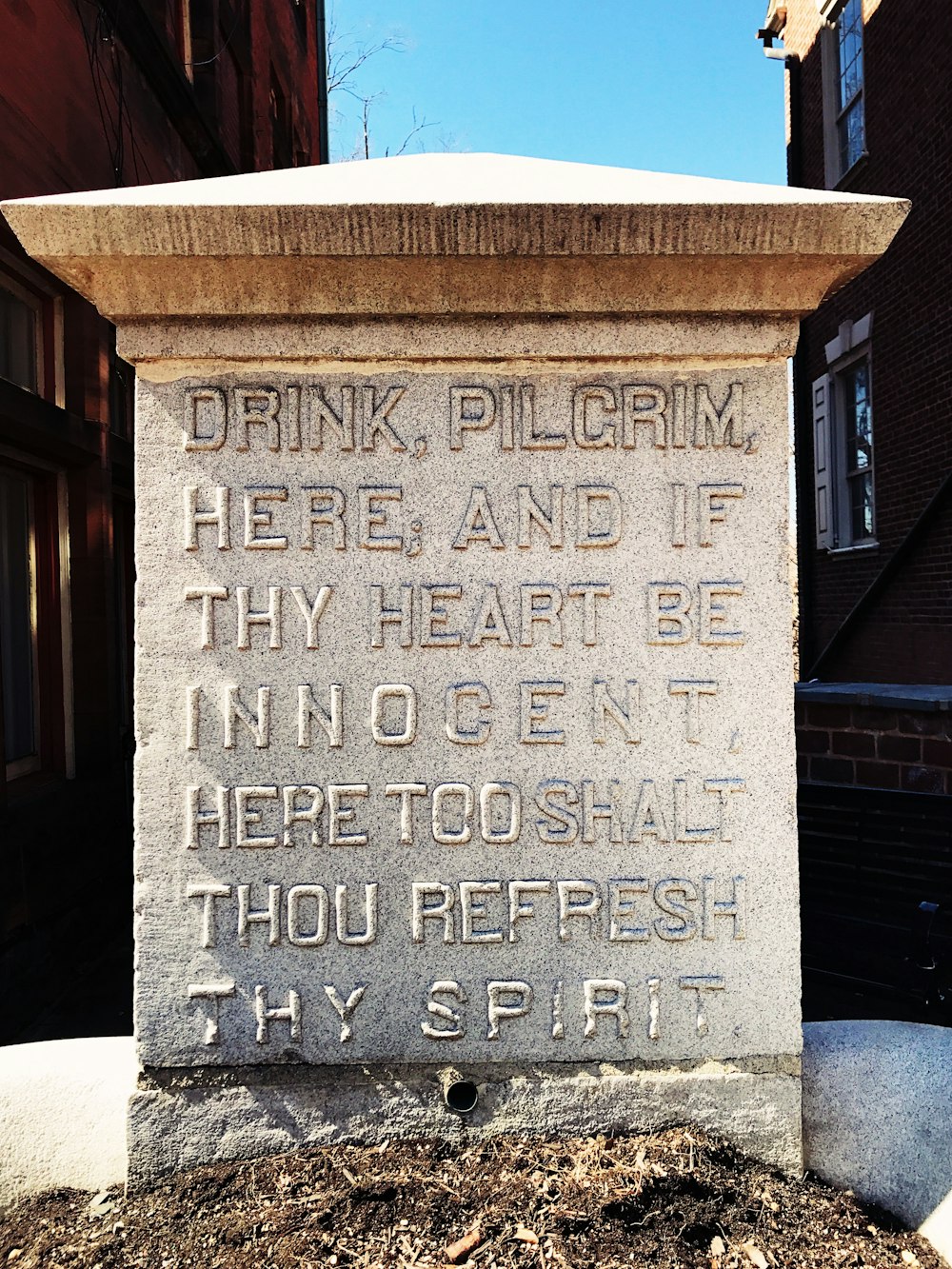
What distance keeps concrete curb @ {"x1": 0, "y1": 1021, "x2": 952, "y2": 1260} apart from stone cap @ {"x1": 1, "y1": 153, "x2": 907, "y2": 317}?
1.82 meters

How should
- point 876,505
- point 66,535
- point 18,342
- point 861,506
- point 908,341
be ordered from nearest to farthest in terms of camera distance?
point 18,342
point 66,535
point 908,341
point 876,505
point 861,506

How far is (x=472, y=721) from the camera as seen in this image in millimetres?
2104

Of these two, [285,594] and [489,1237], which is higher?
[285,594]

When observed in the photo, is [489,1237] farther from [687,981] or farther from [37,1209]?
[37,1209]

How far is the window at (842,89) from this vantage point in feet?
34.9

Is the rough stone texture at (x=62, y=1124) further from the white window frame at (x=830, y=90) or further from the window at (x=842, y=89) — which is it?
the white window frame at (x=830, y=90)

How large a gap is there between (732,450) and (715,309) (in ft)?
1.10

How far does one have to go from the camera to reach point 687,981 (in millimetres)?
2105

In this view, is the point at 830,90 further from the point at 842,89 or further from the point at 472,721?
the point at 472,721

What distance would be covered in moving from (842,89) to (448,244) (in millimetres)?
12104

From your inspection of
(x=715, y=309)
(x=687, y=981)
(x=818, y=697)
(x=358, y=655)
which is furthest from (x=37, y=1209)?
(x=818, y=697)

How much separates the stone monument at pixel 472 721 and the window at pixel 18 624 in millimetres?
2841

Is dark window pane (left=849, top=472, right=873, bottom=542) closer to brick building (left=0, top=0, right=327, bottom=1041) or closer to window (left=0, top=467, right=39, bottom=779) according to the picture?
brick building (left=0, top=0, right=327, bottom=1041)

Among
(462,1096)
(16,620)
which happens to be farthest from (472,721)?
(16,620)
